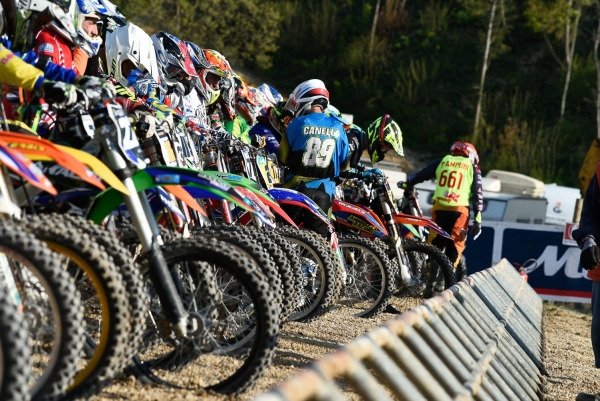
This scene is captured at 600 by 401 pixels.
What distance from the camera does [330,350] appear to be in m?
6.48

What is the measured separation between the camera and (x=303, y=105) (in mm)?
8656

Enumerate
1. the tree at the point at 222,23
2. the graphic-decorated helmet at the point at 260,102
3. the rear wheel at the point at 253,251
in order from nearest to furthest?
the rear wheel at the point at 253,251, the graphic-decorated helmet at the point at 260,102, the tree at the point at 222,23

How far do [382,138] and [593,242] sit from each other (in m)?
4.04

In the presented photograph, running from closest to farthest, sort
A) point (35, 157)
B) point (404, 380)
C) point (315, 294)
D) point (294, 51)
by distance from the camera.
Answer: point (404, 380)
point (35, 157)
point (315, 294)
point (294, 51)

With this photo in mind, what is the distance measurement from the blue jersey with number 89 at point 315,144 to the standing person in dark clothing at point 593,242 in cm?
265

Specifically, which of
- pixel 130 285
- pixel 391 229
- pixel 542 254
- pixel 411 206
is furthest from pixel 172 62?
pixel 542 254

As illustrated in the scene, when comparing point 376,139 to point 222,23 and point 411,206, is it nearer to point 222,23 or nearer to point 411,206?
point 411,206

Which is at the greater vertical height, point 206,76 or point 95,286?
point 206,76

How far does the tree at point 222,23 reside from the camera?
36031 millimetres

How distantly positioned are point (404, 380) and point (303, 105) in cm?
598

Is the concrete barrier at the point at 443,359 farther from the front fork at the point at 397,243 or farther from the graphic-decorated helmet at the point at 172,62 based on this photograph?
the graphic-decorated helmet at the point at 172,62

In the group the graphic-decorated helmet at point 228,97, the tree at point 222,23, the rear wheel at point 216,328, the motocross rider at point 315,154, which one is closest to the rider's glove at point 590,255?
the rear wheel at point 216,328

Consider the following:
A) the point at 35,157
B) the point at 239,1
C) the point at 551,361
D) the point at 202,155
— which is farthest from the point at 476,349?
the point at 239,1

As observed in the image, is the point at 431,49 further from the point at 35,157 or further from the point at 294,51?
the point at 35,157
